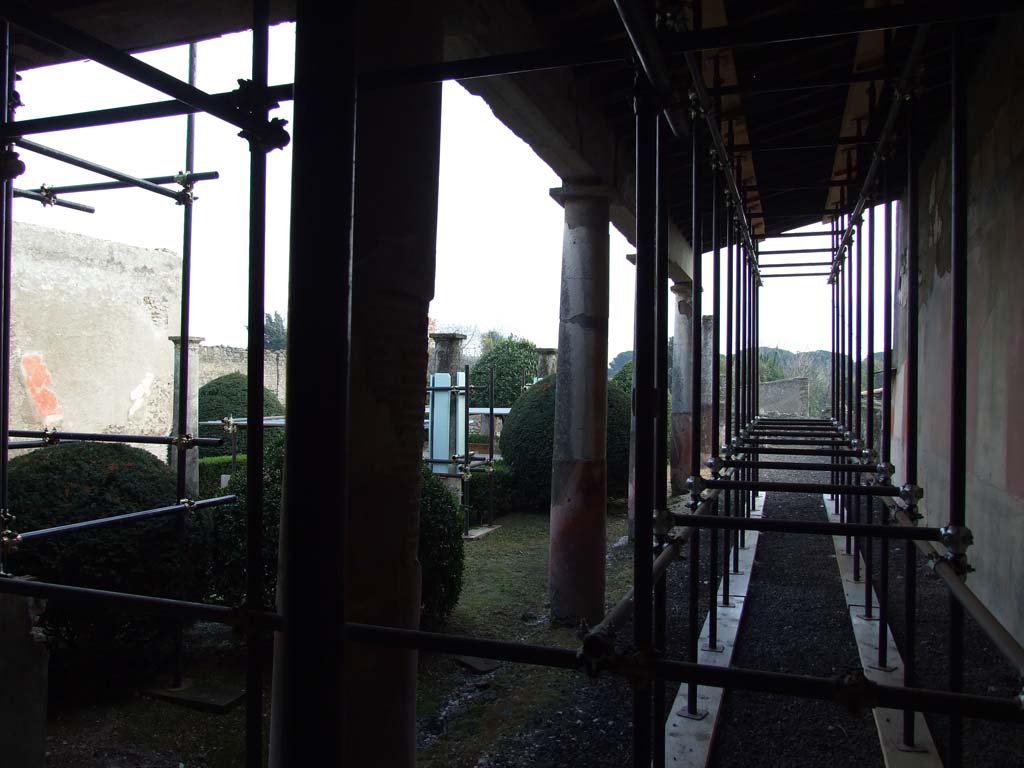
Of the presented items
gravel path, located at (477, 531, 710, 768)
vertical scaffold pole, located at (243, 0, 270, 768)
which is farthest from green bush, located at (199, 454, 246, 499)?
vertical scaffold pole, located at (243, 0, 270, 768)

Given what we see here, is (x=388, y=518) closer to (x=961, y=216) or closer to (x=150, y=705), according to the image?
(x=961, y=216)

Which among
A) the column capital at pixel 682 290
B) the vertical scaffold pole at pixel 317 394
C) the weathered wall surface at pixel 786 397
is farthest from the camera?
the weathered wall surface at pixel 786 397

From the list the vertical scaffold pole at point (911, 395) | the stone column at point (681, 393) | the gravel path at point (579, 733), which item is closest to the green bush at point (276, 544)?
the gravel path at point (579, 733)

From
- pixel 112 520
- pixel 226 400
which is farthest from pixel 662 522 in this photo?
pixel 226 400

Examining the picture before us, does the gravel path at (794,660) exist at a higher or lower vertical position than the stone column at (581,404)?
lower

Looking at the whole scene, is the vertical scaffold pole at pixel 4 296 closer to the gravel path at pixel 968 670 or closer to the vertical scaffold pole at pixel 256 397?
the vertical scaffold pole at pixel 256 397

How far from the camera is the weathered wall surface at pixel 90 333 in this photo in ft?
39.0

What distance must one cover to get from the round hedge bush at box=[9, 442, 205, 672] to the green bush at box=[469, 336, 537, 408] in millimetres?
12674

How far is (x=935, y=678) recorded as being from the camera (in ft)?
13.5

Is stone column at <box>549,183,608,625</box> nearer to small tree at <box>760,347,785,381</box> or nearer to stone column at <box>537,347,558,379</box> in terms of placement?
stone column at <box>537,347,558,379</box>

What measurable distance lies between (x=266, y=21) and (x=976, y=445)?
5.29 meters

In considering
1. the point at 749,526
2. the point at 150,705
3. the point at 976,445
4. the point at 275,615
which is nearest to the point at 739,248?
the point at 976,445

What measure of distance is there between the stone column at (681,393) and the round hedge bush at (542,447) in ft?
3.17

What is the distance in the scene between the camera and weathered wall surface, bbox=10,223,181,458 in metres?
11.9
